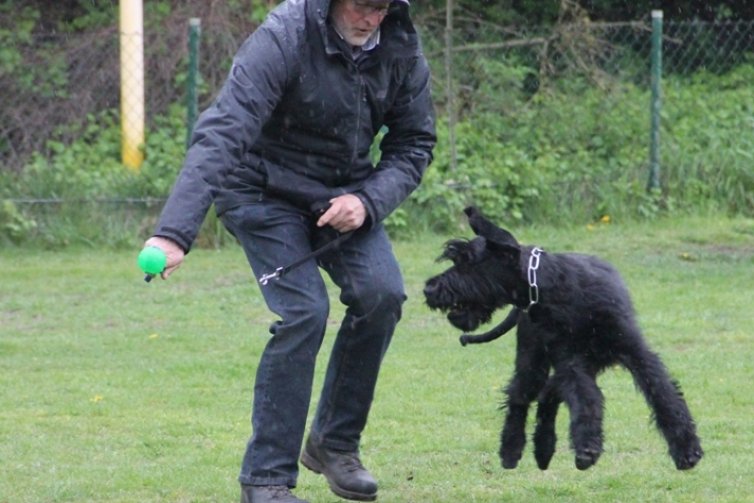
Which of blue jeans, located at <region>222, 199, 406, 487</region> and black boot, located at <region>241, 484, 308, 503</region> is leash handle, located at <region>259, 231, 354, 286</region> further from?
black boot, located at <region>241, 484, 308, 503</region>

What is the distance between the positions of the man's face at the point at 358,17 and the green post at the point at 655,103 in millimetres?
8031

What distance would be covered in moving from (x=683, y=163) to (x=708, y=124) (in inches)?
33.3

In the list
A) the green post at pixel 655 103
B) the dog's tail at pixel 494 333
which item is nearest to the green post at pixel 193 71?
the green post at pixel 655 103

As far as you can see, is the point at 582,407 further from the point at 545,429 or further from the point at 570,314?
the point at 545,429

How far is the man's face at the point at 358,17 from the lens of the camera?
16.2 feet

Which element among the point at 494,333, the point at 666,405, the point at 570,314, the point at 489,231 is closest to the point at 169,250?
the point at 489,231

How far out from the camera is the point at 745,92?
14.0 meters

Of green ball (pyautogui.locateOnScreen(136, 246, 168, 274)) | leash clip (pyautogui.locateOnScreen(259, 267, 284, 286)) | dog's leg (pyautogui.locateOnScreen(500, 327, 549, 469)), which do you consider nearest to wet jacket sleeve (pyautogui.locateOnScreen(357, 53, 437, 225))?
leash clip (pyautogui.locateOnScreen(259, 267, 284, 286))

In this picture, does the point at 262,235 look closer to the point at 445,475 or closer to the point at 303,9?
the point at 303,9

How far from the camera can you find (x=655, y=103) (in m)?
12.9

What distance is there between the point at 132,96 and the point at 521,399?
27.0ft

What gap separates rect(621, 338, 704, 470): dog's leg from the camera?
5.31 metres

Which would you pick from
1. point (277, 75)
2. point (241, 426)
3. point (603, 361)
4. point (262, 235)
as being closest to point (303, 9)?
point (277, 75)

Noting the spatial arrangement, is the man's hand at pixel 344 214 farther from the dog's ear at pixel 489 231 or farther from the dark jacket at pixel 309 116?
the dog's ear at pixel 489 231
